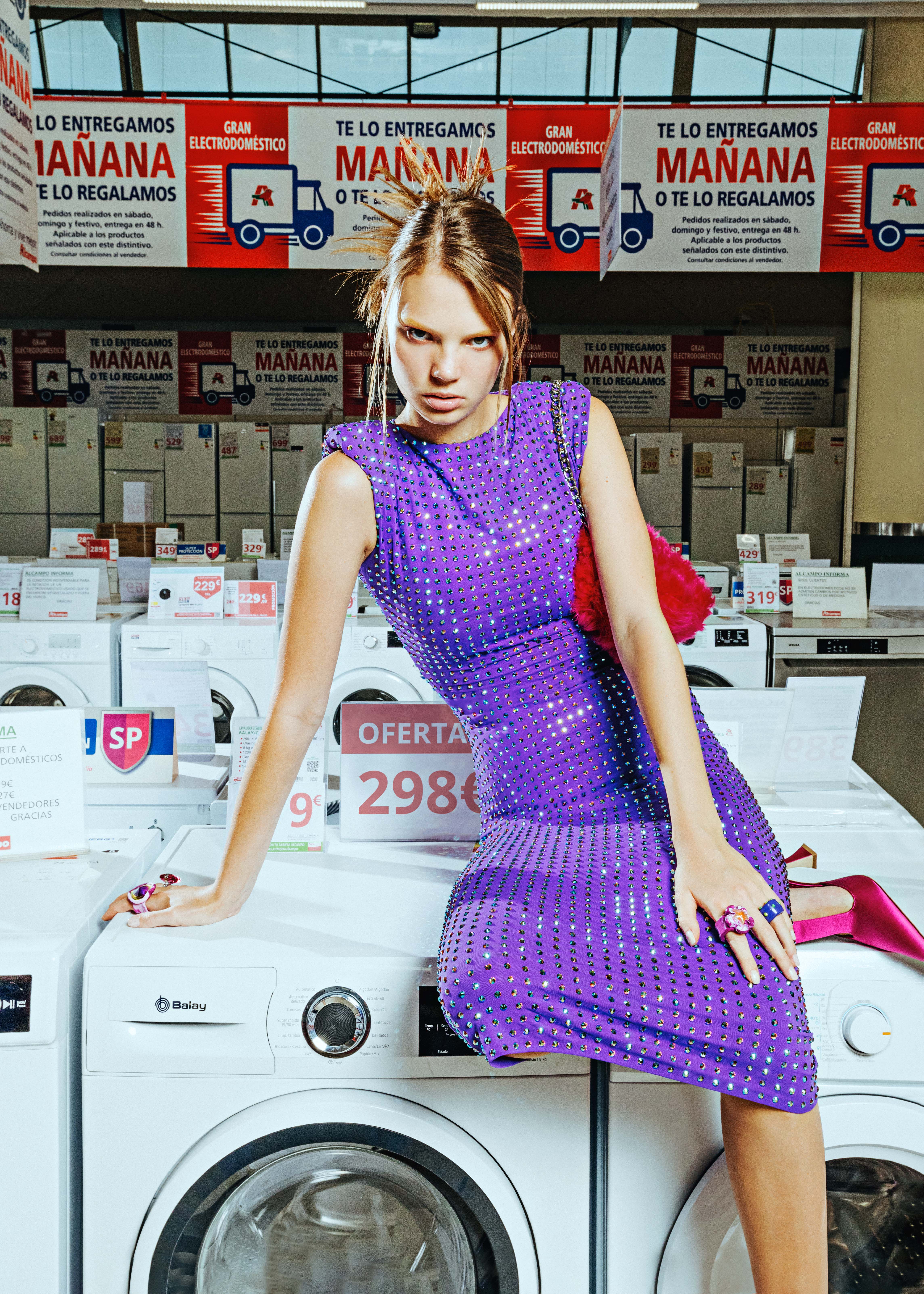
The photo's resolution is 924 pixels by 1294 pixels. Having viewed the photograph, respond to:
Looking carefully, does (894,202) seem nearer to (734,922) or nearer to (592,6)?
(592,6)

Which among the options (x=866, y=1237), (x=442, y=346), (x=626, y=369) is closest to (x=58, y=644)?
(x=442, y=346)

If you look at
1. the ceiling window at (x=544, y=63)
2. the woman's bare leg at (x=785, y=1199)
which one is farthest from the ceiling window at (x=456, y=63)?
the woman's bare leg at (x=785, y=1199)

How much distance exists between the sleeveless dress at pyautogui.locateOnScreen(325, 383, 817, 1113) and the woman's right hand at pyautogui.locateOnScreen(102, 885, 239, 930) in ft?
1.19

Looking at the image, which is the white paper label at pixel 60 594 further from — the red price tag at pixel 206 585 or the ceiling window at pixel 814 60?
the ceiling window at pixel 814 60

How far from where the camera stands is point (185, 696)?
292 centimetres

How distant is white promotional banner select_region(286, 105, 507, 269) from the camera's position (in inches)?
232

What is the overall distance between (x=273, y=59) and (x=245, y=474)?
4044 mm

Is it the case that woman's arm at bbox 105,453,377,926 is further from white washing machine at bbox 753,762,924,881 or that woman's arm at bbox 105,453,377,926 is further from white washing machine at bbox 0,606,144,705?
white washing machine at bbox 0,606,144,705

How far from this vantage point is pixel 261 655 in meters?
4.49

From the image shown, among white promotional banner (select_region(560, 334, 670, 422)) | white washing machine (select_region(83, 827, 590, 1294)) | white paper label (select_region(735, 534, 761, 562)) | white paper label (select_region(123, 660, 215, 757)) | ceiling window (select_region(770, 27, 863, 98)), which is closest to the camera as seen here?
white washing machine (select_region(83, 827, 590, 1294))

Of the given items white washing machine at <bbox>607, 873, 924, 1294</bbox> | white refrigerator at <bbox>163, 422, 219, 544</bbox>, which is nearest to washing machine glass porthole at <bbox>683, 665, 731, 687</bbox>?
white washing machine at <bbox>607, 873, 924, 1294</bbox>

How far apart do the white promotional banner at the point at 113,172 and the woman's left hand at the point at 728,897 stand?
18.0ft

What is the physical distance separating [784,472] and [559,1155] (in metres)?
8.39

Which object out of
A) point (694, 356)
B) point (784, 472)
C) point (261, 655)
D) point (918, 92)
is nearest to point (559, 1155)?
point (261, 655)
